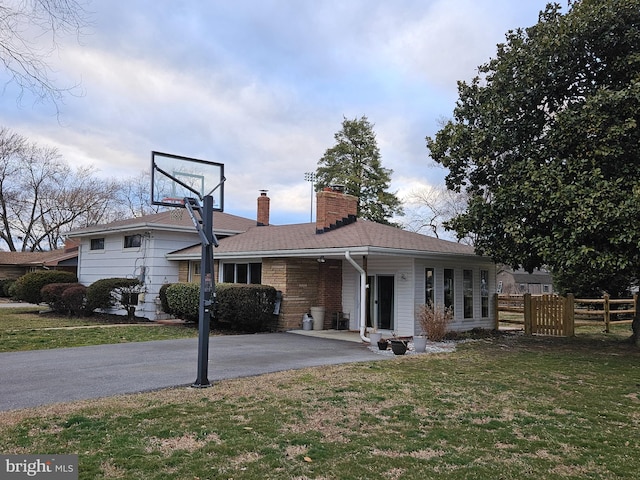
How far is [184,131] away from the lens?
57.7 feet

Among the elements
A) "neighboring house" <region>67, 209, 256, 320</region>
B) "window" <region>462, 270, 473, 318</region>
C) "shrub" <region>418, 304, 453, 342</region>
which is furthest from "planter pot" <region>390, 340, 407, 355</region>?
"neighboring house" <region>67, 209, 256, 320</region>

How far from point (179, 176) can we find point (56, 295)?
14158 millimetres

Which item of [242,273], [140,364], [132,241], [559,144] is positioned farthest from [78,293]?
[559,144]

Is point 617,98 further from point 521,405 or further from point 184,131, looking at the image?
point 184,131

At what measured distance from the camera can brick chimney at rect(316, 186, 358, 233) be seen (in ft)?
55.5

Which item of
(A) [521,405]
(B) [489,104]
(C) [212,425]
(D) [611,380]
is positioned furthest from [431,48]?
(C) [212,425]

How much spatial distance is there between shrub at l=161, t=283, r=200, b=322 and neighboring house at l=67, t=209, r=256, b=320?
111 inches

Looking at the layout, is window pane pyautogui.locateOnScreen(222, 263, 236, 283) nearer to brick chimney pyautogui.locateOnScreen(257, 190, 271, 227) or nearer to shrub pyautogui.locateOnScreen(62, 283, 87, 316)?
brick chimney pyautogui.locateOnScreen(257, 190, 271, 227)

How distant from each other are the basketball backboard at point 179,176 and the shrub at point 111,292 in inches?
412

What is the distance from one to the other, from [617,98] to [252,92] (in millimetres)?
9616

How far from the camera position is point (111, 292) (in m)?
18.8

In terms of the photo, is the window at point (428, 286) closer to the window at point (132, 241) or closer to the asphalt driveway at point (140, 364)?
the asphalt driveway at point (140, 364)

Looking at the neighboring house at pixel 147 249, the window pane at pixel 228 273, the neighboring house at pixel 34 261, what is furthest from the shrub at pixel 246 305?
the neighboring house at pixel 34 261

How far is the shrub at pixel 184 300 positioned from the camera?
49.9ft
